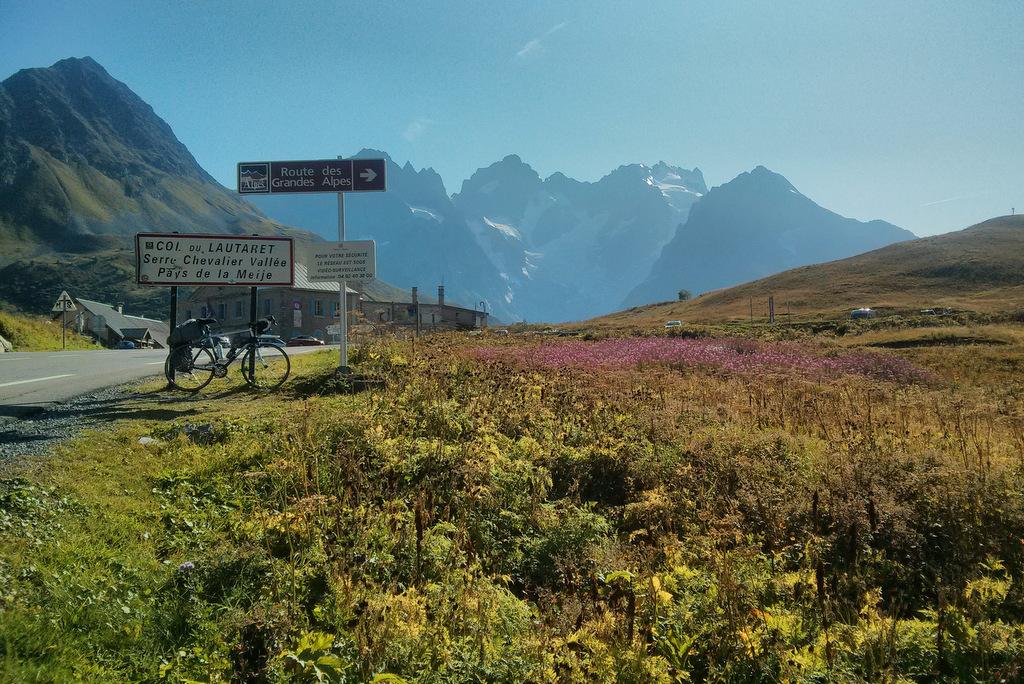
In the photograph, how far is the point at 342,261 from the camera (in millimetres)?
12484

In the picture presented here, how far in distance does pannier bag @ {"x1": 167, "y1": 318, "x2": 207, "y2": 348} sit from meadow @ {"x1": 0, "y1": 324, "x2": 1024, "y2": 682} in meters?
1.66

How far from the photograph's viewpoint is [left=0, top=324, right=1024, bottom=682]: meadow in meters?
3.50

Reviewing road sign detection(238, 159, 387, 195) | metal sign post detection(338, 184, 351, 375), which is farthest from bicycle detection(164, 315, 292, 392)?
road sign detection(238, 159, 387, 195)

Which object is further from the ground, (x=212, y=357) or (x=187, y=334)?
(x=187, y=334)

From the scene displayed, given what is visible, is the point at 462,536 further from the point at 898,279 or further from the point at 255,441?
the point at 898,279

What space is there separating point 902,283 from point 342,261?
368 feet

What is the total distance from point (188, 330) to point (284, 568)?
26.0 feet

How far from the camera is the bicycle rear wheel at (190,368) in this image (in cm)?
1077

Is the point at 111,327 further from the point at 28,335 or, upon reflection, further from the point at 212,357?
the point at 212,357

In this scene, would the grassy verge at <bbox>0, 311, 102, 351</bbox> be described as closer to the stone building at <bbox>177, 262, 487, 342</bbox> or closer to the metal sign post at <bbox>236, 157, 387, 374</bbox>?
the metal sign post at <bbox>236, 157, 387, 374</bbox>

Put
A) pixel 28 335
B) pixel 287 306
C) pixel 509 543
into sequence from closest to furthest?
pixel 509 543, pixel 28 335, pixel 287 306

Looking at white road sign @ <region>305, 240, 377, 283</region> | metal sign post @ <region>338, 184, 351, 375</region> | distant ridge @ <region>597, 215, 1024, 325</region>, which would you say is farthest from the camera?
distant ridge @ <region>597, 215, 1024, 325</region>

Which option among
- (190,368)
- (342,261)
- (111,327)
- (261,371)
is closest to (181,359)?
(190,368)

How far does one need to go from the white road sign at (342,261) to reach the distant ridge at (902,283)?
242ft
